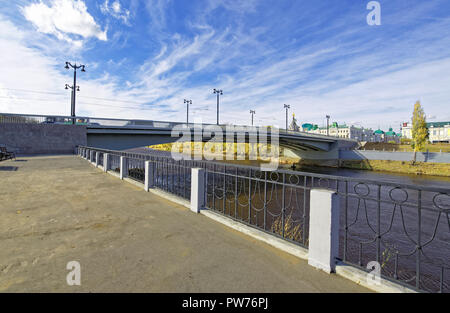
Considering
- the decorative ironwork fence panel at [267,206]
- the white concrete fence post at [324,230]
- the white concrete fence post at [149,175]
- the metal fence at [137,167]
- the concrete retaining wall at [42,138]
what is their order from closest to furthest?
the white concrete fence post at [324,230] → the decorative ironwork fence panel at [267,206] → the white concrete fence post at [149,175] → the metal fence at [137,167] → the concrete retaining wall at [42,138]

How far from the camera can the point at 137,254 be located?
3.11 meters

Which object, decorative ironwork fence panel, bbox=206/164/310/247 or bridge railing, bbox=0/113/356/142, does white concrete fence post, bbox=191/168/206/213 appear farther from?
bridge railing, bbox=0/113/356/142

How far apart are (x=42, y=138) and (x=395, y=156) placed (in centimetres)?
4464

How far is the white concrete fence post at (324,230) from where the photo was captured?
280cm

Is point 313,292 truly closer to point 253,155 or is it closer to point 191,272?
point 191,272

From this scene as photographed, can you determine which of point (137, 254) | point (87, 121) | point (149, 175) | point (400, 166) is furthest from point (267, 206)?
point (400, 166)

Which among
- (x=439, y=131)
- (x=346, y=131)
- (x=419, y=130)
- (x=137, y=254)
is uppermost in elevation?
(x=346, y=131)

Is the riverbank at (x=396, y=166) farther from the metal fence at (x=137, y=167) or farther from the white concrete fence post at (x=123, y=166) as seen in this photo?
the white concrete fence post at (x=123, y=166)

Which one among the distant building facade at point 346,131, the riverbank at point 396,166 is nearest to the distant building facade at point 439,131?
the distant building facade at point 346,131

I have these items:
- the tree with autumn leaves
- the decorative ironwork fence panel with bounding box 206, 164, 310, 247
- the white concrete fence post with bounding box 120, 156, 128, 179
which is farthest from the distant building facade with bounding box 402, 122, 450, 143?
the white concrete fence post with bounding box 120, 156, 128, 179

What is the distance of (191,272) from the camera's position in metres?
2.69

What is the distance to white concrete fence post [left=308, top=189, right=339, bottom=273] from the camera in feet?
9.19

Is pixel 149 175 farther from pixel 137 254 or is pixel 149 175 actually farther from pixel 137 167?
pixel 137 254

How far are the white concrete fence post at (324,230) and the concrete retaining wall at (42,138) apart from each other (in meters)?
25.2
